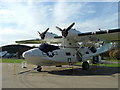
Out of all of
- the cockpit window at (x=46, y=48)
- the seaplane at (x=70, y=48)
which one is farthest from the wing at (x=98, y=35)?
the cockpit window at (x=46, y=48)

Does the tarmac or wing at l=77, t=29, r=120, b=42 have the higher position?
wing at l=77, t=29, r=120, b=42

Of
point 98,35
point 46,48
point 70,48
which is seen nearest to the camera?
point 46,48

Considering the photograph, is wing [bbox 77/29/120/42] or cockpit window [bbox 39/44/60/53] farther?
cockpit window [bbox 39/44/60/53]

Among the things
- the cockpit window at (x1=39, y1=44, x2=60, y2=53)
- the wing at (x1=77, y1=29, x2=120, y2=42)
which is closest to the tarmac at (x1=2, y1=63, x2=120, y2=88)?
the cockpit window at (x1=39, y1=44, x2=60, y2=53)

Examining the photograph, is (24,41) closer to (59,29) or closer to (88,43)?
(59,29)

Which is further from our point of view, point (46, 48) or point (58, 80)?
point (46, 48)

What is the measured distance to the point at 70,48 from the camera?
56.5ft

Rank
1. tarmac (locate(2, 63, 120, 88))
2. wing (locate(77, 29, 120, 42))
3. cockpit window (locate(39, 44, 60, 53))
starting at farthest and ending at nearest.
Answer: cockpit window (locate(39, 44, 60, 53)), wing (locate(77, 29, 120, 42)), tarmac (locate(2, 63, 120, 88))

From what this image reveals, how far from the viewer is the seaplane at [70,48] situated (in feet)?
46.2

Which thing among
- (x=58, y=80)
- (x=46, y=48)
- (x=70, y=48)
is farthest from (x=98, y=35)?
(x=58, y=80)

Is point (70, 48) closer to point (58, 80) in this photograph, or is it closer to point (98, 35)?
point (98, 35)

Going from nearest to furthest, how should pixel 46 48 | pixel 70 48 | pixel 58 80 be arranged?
A: pixel 58 80 → pixel 46 48 → pixel 70 48

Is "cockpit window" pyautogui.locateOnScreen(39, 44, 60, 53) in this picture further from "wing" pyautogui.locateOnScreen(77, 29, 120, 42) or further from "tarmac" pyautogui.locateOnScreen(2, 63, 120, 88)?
"wing" pyautogui.locateOnScreen(77, 29, 120, 42)

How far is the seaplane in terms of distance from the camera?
14.1 metres
